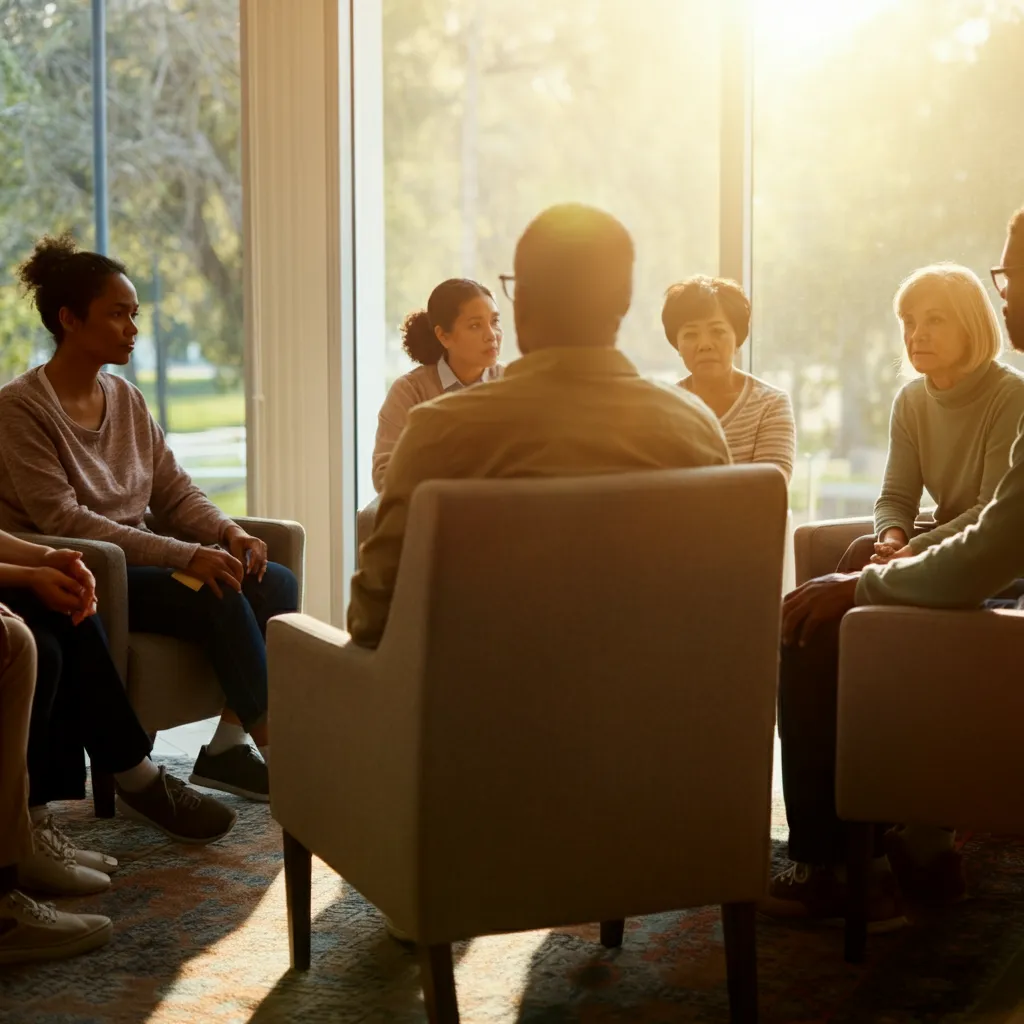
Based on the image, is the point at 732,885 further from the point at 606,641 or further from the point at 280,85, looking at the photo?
the point at 280,85

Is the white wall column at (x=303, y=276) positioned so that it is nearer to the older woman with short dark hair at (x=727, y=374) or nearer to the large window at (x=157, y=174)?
the large window at (x=157, y=174)

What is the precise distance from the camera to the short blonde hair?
9.50 feet

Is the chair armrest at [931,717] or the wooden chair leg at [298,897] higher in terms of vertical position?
the chair armrest at [931,717]

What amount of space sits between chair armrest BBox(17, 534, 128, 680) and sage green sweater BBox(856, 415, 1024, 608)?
5.19 ft

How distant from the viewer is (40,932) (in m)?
2.30

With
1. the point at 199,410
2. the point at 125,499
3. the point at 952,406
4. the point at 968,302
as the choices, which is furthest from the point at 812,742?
the point at 199,410

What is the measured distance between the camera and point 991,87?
13.6 ft

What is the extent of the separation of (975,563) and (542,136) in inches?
124

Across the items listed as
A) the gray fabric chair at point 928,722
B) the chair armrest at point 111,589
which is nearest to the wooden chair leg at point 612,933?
the gray fabric chair at point 928,722

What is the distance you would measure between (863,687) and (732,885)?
416 mm

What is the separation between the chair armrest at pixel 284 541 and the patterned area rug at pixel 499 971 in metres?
0.99

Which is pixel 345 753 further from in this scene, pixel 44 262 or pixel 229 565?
pixel 44 262

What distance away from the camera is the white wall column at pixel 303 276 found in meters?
4.61

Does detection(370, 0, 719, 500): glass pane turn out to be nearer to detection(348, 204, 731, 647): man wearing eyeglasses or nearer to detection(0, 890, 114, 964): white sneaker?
detection(348, 204, 731, 647): man wearing eyeglasses
